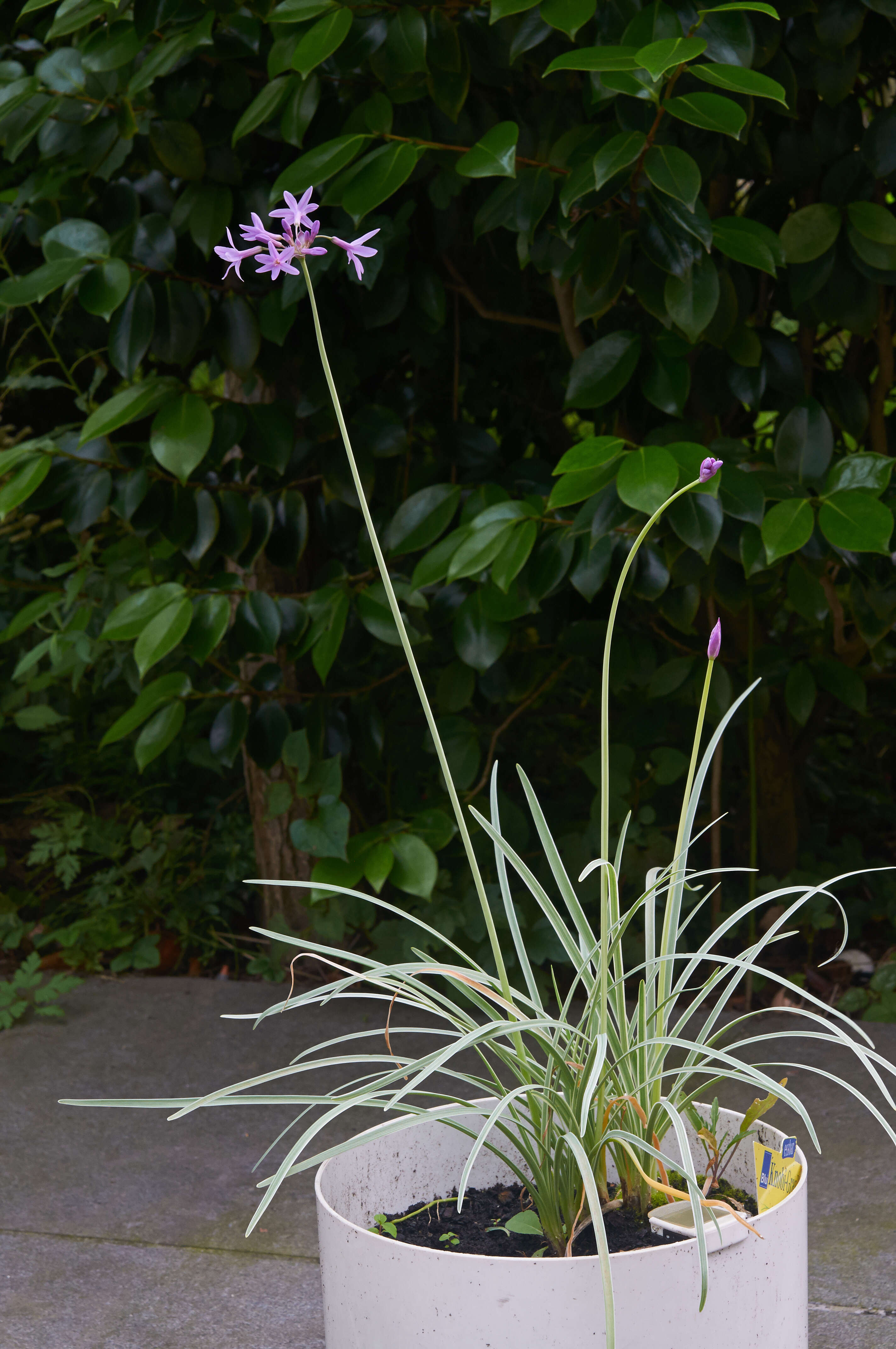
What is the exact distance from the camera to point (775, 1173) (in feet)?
3.35

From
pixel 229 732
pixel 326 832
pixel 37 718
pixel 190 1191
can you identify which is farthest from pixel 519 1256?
pixel 37 718

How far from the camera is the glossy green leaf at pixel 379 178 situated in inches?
61.4

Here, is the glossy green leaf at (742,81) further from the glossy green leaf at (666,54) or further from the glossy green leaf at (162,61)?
the glossy green leaf at (162,61)

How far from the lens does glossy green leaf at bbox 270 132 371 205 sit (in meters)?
1.60

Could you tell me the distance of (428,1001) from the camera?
3.47ft

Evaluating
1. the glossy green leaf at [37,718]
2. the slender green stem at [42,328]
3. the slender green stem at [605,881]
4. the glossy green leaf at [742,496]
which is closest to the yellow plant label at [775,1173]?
the slender green stem at [605,881]

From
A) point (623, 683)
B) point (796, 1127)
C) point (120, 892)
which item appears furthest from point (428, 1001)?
point (120, 892)

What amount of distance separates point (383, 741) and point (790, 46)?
4.64ft

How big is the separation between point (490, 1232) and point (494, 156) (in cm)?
118

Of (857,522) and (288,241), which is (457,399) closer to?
(857,522)

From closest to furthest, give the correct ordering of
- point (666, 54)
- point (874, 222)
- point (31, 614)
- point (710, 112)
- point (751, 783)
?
point (666, 54)
point (710, 112)
point (874, 222)
point (31, 614)
point (751, 783)

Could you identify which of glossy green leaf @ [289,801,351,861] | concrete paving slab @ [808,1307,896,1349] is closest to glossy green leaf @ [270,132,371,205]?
glossy green leaf @ [289,801,351,861]

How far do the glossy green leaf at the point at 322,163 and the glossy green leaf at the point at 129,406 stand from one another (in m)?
0.36

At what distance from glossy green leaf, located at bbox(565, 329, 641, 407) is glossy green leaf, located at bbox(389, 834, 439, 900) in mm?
716
